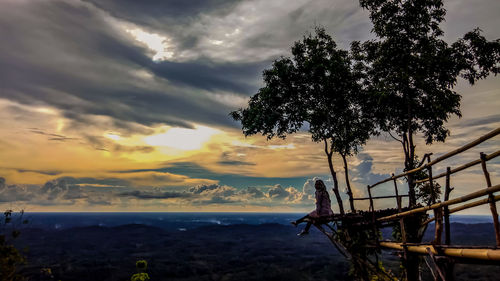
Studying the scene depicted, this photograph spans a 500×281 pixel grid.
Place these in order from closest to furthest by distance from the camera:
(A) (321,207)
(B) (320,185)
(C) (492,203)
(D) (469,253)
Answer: (D) (469,253) < (C) (492,203) < (A) (321,207) < (B) (320,185)

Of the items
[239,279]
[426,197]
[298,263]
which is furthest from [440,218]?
[298,263]

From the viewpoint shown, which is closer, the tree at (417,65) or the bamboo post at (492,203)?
the bamboo post at (492,203)

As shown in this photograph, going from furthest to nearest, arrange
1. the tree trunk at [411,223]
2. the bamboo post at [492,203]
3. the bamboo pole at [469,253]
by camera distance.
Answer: the tree trunk at [411,223], the bamboo post at [492,203], the bamboo pole at [469,253]

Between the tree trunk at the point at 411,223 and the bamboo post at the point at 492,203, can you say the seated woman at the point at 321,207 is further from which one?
the bamboo post at the point at 492,203

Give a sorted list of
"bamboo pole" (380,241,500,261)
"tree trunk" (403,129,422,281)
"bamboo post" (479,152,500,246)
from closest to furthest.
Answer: "bamboo pole" (380,241,500,261)
"bamboo post" (479,152,500,246)
"tree trunk" (403,129,422,281)

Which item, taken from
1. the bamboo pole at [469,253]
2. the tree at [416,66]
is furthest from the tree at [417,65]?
the bamboo pole at [469,253]

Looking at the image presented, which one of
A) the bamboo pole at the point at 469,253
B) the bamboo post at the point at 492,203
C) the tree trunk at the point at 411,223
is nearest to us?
the bamboo pole at the point at 469,253

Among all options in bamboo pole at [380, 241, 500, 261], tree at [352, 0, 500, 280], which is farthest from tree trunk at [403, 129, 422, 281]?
bamboo pole at [380, 241, 500, 261]

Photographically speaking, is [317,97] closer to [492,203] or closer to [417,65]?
[417,65]

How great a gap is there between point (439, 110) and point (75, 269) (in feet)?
655

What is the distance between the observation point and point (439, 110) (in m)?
16.5

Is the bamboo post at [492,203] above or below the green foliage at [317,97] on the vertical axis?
below

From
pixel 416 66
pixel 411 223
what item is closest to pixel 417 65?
pixel 416 66

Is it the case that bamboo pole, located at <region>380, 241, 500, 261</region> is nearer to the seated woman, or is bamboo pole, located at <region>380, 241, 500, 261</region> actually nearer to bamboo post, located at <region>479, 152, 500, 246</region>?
bamboo post, located at <region>479, 152, 500, 246</region>
